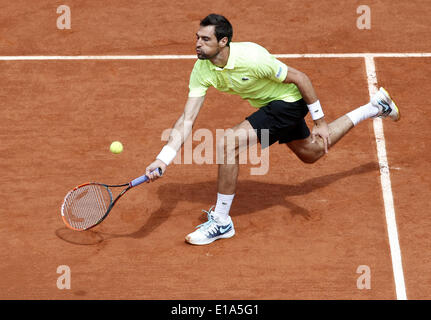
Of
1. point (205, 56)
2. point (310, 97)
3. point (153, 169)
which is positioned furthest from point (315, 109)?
point (153, 169)

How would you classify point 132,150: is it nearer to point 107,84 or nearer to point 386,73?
point 107,84

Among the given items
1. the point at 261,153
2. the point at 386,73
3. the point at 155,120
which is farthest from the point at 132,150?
the point at 386,73

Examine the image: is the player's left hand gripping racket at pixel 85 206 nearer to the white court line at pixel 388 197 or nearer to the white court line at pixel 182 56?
the white court line at pixel 388 197

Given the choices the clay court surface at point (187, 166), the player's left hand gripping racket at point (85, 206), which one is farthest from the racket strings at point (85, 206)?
the clay court surface at point (187, 166)

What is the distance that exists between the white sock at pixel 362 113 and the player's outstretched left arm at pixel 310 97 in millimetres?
787

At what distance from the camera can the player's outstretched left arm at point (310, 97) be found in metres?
9.72

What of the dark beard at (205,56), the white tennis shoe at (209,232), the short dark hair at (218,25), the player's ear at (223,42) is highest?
the short dark hair at (218,25)

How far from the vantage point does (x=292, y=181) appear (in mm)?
10977

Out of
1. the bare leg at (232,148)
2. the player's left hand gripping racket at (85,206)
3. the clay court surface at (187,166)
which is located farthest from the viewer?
the player's left hand gripping racket at (85,206)

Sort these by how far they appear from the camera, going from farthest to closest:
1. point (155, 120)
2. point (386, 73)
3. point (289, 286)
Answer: point (386, 73) < point (155, 120) < point (289, 286)

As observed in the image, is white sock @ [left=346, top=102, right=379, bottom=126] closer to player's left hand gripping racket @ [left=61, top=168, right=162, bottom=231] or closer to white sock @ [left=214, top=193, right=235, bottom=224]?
white sock @ [left=214, top=193, right=235, bottom=224]

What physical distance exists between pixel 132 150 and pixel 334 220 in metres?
2.59

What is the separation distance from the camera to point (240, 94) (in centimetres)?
995

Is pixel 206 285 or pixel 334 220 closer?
pixel 206 285
